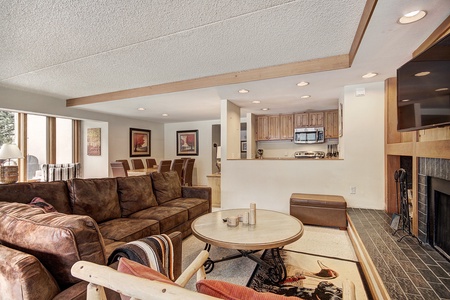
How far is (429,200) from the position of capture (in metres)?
2.05

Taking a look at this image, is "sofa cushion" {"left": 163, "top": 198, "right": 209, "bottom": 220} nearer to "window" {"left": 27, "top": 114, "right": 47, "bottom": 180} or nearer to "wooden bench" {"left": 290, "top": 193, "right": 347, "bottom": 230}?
"wooden bench" {"left": 290, "top": 193, "right": 347, "bottom": 230}

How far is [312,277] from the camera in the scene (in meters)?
1.99

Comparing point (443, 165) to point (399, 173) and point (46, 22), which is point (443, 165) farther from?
point (46, 22)

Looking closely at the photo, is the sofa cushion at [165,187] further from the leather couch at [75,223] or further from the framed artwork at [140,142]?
the framed artwork at [140,142]

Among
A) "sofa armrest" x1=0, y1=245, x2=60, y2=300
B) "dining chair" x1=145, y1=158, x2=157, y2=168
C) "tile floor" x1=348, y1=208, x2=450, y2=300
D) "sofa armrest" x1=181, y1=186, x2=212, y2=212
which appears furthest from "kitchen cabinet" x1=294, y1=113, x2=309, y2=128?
"sofa armrest" x1=0, y1=245, x2=60, y2=300

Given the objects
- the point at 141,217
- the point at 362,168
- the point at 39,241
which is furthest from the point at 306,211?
the point at 39,241

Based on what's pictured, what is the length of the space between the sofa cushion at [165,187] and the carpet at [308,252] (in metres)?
0.74

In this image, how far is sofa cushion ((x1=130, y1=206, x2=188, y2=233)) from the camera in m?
2.51

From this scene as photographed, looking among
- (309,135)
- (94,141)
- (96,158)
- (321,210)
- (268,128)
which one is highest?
(268,128)

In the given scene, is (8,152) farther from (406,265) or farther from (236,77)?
(406,265)

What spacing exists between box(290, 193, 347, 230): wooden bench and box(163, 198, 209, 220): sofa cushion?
1439 mm

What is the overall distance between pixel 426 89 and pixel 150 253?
231cm

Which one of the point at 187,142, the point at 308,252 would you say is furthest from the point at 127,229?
the point at 187,142

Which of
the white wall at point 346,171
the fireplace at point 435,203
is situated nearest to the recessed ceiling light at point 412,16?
the fireplace at point 435,203
